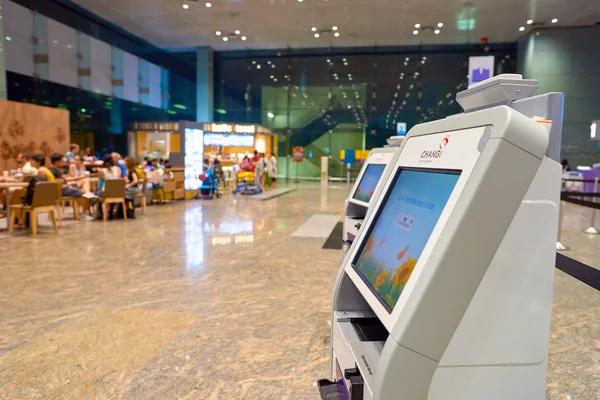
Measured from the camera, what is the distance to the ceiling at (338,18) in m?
14.6

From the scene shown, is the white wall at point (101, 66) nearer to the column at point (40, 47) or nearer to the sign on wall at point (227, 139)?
the column at point (40, 47)

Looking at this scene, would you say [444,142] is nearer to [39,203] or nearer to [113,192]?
[39,203]

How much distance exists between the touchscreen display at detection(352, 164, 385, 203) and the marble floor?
1.06 metres

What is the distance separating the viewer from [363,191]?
350 centimetres

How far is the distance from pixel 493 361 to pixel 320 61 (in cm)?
2266

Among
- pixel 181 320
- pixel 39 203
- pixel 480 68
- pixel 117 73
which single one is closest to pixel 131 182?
pixel 39 203

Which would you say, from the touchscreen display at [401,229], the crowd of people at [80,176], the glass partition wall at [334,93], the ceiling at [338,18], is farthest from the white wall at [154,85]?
the touchscreen display at [401,229]

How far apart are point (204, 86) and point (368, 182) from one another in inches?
791

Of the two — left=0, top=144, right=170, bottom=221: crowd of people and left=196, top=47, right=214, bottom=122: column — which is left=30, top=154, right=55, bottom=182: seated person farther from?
left=196, top=47, right=214, bottom=122: column

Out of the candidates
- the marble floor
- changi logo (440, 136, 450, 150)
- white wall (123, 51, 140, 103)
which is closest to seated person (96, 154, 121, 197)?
the marble floor

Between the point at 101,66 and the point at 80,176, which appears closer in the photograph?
the point at 80,176

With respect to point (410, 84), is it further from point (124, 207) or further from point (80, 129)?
point (124, 207)

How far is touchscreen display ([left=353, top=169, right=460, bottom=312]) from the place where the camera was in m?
1.13

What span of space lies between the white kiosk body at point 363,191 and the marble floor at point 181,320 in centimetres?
80
